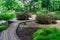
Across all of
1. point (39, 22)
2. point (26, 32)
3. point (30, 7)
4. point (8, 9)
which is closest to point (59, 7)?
point (30, 7)

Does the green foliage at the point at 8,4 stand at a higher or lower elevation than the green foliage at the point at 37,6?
higher

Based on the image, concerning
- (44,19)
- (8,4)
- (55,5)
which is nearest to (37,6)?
(55,5)

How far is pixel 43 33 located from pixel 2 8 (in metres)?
18.8

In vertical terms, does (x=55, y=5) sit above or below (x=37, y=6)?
above

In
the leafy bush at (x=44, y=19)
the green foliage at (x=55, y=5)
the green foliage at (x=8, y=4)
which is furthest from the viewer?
the green foliage at (x=8, y=4)

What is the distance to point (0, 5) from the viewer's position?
24219 mm

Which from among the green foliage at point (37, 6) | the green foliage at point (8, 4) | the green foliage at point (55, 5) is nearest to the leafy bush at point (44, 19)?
the green foliage at point (55, 5)

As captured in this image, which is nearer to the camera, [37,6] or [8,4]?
[8,4]

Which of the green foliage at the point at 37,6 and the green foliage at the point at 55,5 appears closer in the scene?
the green foliage at the point at 55,5

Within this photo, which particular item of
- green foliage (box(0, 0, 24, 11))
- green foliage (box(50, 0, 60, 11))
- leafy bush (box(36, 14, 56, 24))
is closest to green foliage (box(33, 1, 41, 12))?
green foliage (box(0, 0, 24, 11))

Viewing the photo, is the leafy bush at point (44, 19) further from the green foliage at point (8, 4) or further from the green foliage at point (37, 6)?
the green foliage at point (37, 6)

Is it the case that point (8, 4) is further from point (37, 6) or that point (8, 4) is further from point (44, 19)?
point (44, 19)

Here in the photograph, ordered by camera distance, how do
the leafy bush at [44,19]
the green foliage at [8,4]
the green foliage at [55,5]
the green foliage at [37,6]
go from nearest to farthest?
the leafy bush at [44,19], the green foliage at [55,5], the green foliage at [8,4], the green foliage at [37,6]

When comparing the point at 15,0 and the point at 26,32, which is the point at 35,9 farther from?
the point at 26,32
